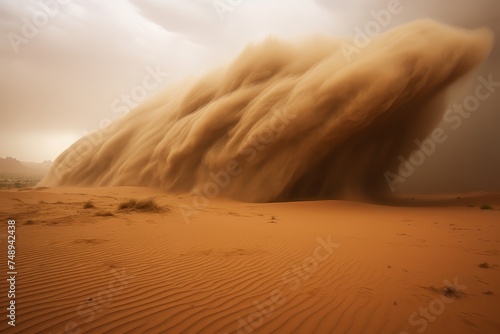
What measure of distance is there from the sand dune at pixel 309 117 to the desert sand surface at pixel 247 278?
6951 mm

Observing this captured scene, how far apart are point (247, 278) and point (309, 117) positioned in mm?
10339

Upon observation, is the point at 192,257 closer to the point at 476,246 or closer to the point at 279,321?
the point at 279,321

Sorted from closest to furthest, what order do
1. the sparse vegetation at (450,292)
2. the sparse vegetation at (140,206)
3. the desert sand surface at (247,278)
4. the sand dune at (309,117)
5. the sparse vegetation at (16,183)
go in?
the desert sand surface at (247,278)
the sparse vegetation at (450,292)
the sparse vegetation at (140,206)
the sand dune at (309,117)
the sparse vegetation at (16,183)

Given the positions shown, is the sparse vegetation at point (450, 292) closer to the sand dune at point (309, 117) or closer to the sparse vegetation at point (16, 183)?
the sand dune at point (309, 117)

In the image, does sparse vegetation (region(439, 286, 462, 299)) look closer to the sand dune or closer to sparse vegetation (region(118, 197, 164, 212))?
sparse vegetation (region(118, 197, 164, 212))

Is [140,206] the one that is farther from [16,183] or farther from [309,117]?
[16,183]

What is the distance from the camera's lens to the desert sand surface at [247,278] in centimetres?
270

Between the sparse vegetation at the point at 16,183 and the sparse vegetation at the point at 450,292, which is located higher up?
the sparse vegetation at the point at 16,183

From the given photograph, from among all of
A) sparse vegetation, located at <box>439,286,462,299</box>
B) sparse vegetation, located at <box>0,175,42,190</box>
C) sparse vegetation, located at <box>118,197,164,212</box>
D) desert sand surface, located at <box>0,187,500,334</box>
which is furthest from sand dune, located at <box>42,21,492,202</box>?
sparse vegetation, located at <box>0,175,42,190</box>

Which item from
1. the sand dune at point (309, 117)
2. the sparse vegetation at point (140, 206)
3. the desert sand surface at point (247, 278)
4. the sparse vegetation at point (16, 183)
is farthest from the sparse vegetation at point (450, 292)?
the sparse vegetation at point (16, 183)

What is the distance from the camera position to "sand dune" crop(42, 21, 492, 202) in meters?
12.1

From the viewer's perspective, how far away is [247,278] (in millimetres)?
3846

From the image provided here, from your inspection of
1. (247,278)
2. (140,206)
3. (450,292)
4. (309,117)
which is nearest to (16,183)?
(140,206)

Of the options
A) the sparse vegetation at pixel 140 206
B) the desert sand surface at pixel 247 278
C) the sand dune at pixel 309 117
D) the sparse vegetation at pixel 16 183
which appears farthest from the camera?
the sparse vegetation at pixel 16 183
